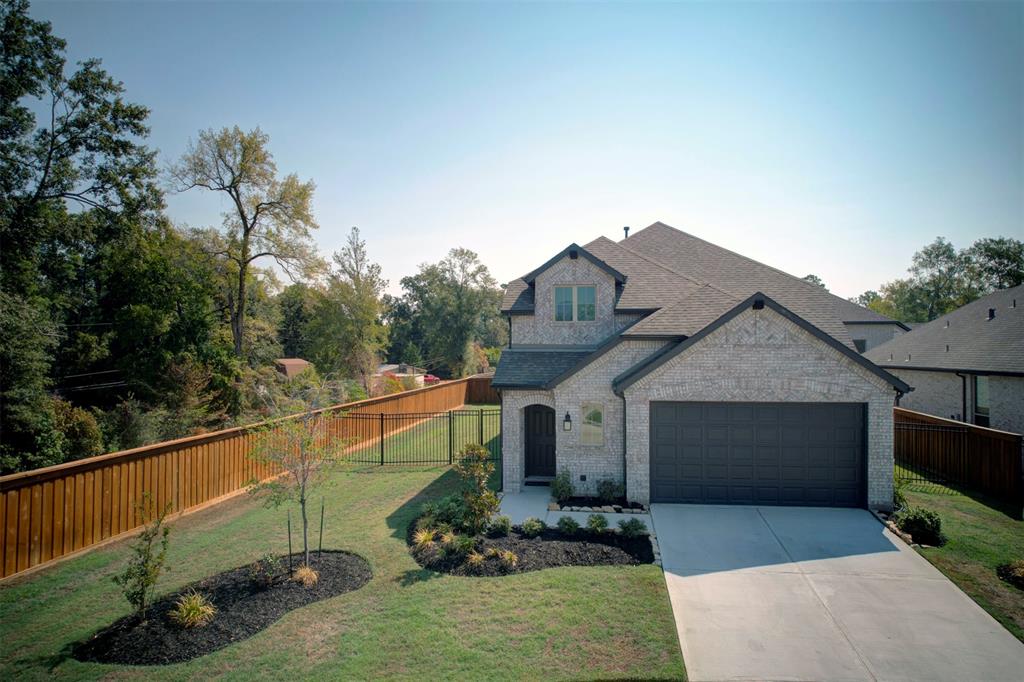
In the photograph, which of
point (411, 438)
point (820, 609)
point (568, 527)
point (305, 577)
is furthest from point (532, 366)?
point (411, 438)

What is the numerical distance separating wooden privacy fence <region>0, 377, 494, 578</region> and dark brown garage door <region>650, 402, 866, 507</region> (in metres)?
8.13

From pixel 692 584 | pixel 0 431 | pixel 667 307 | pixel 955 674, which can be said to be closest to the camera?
pixel 955 674

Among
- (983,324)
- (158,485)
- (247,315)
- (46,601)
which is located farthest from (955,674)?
(247,315)

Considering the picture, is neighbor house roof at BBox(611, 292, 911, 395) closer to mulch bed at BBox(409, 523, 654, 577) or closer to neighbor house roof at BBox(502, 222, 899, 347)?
neighbor house roof at BBox(502, 222, 899, 347)

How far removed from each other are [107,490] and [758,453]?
1391 centimetres

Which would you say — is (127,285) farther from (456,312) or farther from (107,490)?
(456,312)

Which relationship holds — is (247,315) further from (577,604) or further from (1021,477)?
(1021,477)

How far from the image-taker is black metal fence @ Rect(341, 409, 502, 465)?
17234mm

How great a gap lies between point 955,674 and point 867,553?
3.62m

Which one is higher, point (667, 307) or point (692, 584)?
point (667, 307)

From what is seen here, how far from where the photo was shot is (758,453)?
11852 mm

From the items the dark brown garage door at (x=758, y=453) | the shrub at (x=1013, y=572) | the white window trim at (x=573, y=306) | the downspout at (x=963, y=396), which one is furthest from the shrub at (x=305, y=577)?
the downspout at (x=963, y=396)

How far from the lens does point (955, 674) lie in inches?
226

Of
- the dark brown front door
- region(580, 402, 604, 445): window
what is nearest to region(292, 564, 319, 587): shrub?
region(580, 402, 604, 445): window
